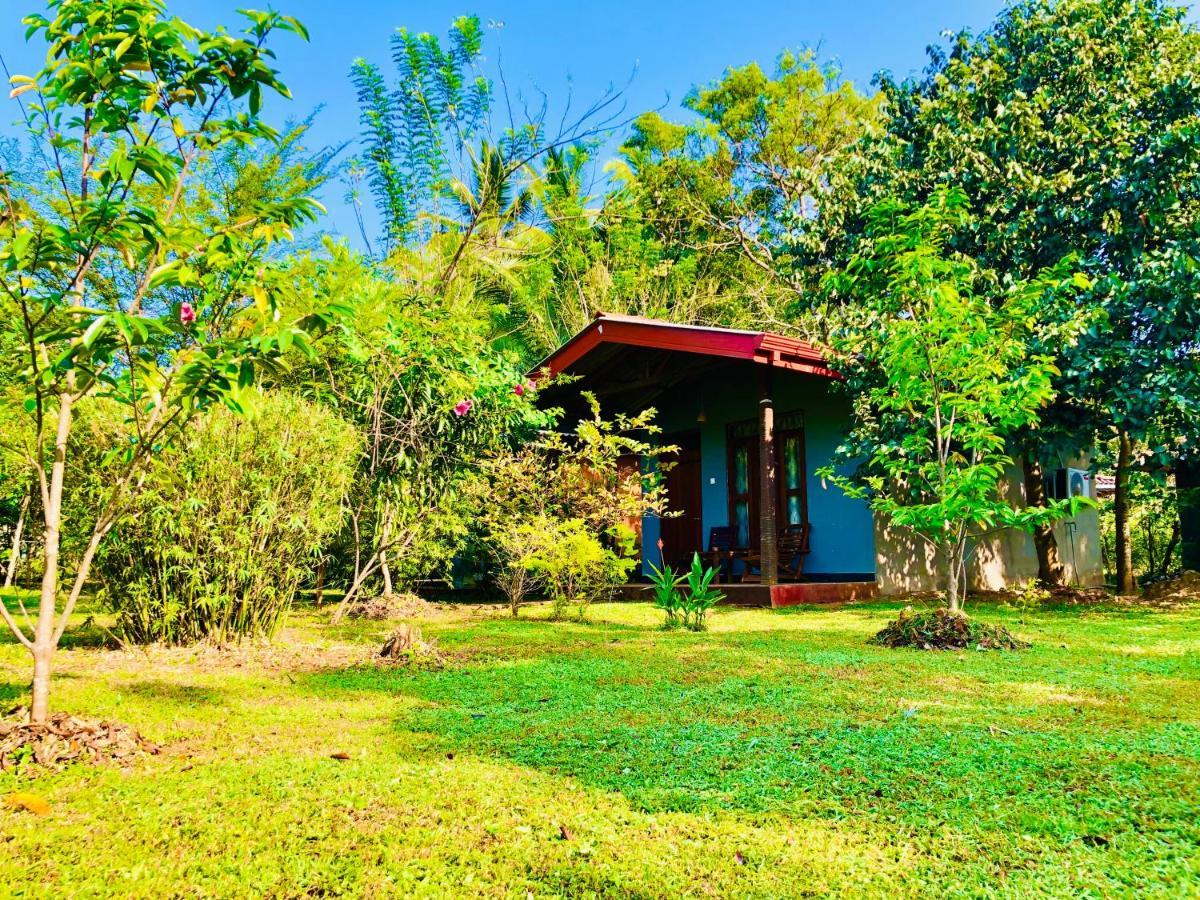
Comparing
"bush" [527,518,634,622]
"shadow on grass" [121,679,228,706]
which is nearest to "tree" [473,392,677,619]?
"bush" [527,518,634,622]

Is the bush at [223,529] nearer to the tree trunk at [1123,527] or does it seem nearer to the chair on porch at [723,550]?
the chair on porch at [723,550]

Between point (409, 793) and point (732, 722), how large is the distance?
160 cm

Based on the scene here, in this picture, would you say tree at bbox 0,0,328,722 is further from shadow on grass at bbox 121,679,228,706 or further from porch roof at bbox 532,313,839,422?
porch roof at bbox 532,313,839,422

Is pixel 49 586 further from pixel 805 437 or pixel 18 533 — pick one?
pixel 805 437

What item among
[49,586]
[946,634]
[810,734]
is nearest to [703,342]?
[946,634]

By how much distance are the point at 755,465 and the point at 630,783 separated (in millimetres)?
9385

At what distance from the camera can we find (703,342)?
31.5 ft

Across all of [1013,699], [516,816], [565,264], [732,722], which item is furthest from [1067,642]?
[565,264]

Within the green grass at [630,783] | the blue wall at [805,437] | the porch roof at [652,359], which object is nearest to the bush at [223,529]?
the green grass at [630,783]

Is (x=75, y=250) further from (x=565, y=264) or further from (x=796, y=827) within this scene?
(x=565, y=264)

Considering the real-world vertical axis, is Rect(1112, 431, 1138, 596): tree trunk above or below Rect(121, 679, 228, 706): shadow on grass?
above

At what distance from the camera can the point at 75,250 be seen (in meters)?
2.61

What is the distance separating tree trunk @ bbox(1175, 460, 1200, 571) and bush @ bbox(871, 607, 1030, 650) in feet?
24.4

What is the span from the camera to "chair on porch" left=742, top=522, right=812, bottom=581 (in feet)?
36.3
